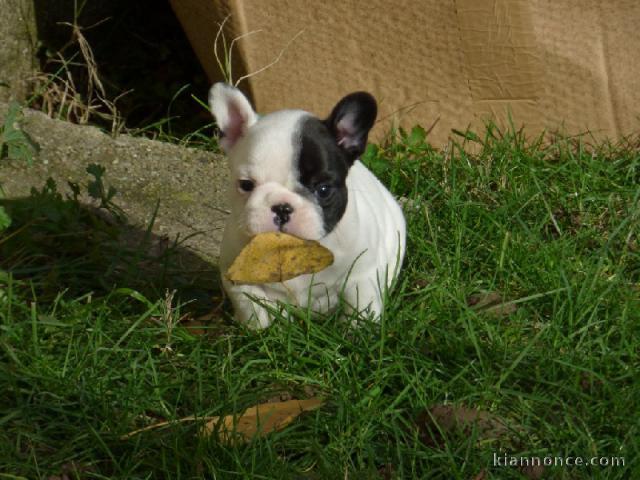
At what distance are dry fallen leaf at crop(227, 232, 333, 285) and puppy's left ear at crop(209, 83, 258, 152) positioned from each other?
410 millimetres

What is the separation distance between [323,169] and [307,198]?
102 mm

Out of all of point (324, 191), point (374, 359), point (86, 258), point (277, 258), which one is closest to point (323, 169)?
point (324, 191)

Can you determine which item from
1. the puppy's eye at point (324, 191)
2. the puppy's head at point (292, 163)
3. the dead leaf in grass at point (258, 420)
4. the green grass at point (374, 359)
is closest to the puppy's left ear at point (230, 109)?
the puppy's head at point (292, 163)

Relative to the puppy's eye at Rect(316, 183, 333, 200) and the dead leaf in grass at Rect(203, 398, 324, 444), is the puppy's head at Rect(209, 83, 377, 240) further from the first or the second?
the dead leaf in grass at Rect(203, 398, 324, 444)

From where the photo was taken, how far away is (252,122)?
3.36 meters

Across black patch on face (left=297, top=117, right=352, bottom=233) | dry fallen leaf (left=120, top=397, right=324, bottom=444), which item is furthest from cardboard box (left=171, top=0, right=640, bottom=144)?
dry fallen leaf (left=120, top=397, right=324, bottom=444)

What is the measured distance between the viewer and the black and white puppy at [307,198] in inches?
123

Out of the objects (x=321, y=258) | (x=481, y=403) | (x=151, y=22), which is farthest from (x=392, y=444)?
(x=151, y=22)

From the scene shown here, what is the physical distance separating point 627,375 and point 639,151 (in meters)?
1.73

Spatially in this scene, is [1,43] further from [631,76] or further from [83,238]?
[631,76]

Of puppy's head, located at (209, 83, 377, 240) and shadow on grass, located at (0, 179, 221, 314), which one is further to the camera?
shadow on grass, located at (0, 179, 221, 314)

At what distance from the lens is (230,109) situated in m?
3.37

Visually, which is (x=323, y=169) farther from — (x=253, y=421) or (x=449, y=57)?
(x=449, y=57)

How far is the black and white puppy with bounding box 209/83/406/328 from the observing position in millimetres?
3125
